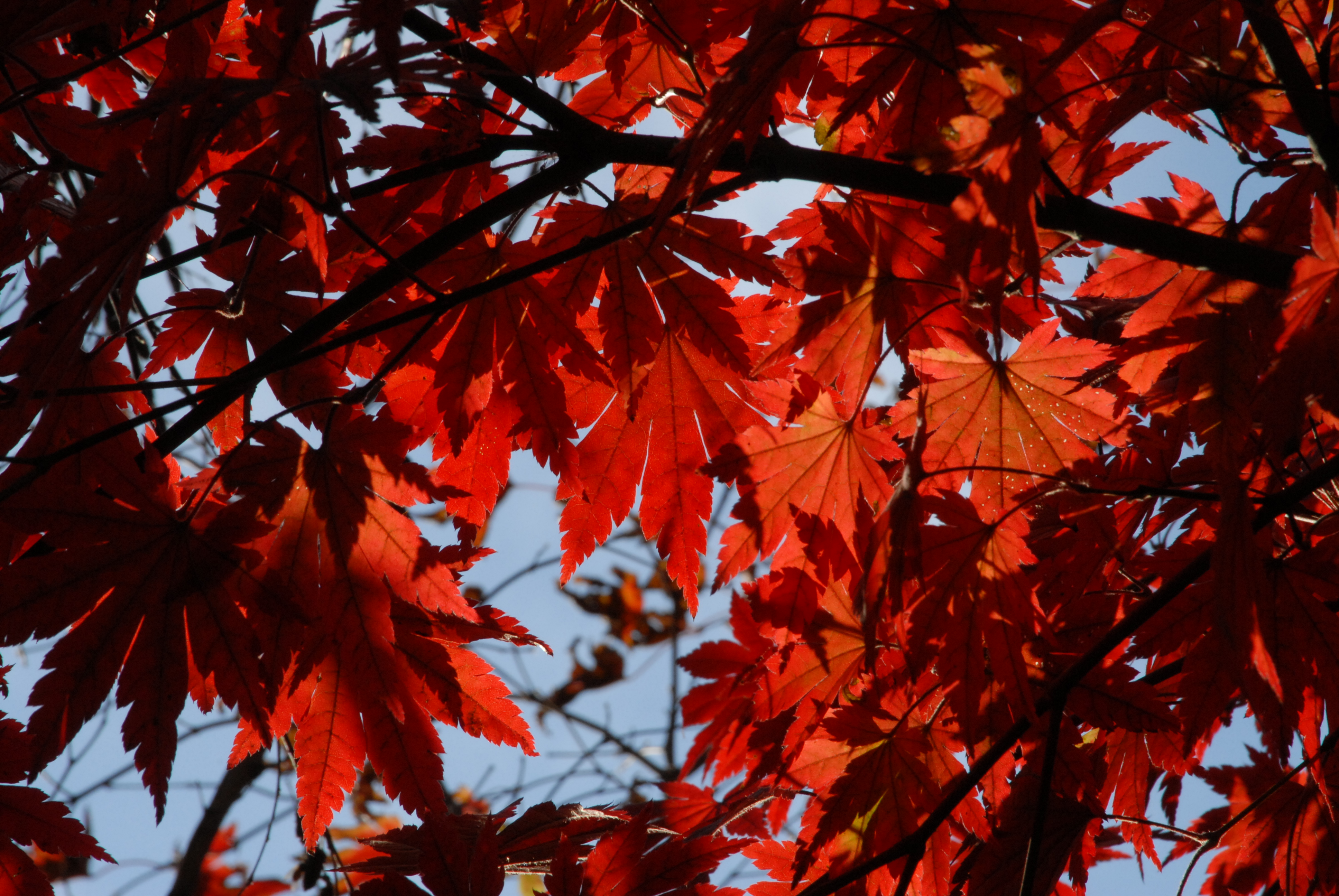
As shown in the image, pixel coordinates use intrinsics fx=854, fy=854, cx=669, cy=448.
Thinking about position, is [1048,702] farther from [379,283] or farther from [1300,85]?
[379,283]

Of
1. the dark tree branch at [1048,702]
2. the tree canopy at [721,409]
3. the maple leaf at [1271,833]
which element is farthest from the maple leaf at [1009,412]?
the maple leaf at [1271,833]

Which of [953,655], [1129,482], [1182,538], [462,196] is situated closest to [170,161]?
[462,196]

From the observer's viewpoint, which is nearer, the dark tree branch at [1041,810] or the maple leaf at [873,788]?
the dark tree branch at [1041,810]

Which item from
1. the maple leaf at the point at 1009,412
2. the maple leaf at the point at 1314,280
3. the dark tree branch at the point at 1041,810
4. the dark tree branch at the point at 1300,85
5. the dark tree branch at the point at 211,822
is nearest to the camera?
the maple leaf at the point at 1314,280

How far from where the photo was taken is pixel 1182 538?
6.29 ft

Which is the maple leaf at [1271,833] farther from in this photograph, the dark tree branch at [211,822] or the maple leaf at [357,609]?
the dark tree branch at [211,822]

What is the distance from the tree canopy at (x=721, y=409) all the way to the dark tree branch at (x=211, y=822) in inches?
122

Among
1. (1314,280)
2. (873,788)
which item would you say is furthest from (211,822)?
(1314,280)

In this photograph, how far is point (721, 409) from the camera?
181 centimetres

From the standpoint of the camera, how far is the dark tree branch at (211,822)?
13.8ft

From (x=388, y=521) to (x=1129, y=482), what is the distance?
1.43m

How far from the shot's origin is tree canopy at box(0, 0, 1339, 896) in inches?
46.7

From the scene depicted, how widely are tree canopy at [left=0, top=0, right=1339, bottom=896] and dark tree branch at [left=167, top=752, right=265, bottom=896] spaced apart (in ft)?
10.2

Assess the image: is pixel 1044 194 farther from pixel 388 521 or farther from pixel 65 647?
pixel 65 647
